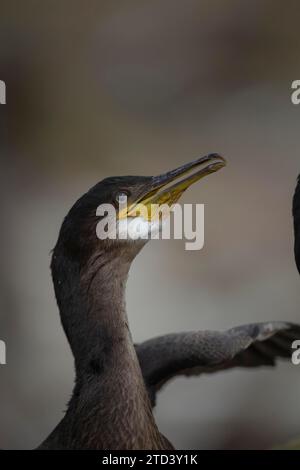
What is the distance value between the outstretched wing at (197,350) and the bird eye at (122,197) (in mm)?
769

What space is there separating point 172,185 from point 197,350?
0.73 meters

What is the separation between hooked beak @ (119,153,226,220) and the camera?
2.70 meters

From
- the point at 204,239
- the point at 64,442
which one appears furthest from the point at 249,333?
the point at 204,239

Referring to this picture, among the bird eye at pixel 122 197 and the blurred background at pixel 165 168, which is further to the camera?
the blurred background at pixel 165 168

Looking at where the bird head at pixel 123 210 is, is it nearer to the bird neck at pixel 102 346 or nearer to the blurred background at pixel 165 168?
the bird neck at pixel 102 346

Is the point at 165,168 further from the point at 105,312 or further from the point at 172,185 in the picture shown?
the point at 105,312

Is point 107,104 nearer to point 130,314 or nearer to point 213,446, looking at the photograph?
point 130,314

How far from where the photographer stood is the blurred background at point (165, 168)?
13.9 feet

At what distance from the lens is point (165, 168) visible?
4.25 meters

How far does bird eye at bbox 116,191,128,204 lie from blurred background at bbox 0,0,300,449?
4.70 ft

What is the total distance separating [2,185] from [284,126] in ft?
4.94

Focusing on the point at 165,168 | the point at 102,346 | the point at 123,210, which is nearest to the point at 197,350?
the point at 102,346

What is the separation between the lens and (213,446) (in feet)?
13.7

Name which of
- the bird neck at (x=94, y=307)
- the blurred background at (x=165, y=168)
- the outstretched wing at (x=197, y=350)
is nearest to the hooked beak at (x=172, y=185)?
the bird neck at (x=94, y=307)
